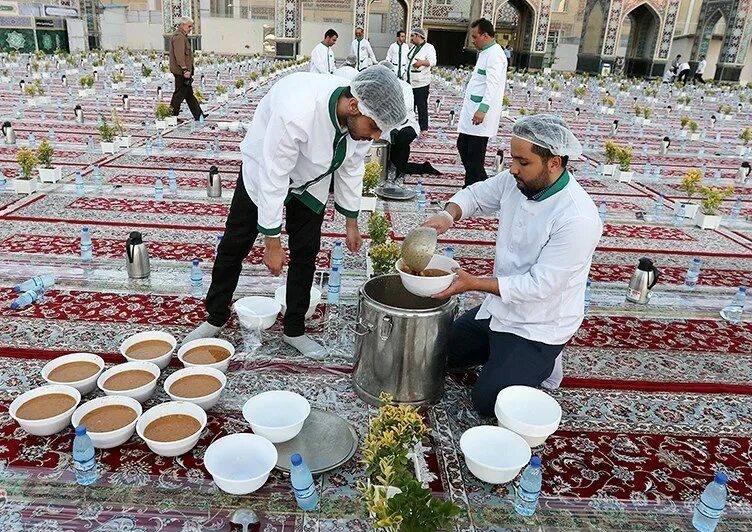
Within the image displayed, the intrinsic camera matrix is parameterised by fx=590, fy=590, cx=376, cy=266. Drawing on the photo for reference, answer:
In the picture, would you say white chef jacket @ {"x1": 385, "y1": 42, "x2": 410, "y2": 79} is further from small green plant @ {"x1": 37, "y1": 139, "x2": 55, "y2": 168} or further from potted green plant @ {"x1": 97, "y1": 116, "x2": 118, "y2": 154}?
small green plant @ {"x1": 37, "y1": 139, "x2": 55, "y2": 168}

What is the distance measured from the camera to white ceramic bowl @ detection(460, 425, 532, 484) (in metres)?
1.60

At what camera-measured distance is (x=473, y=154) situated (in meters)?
4.23

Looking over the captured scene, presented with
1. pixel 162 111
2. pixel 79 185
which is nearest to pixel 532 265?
pixel 79 185

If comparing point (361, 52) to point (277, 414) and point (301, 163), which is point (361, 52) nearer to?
point (301, 163)

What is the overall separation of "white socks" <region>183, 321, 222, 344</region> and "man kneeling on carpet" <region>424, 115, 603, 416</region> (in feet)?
3.06

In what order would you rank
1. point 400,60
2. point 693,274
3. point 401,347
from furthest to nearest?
point 400,60, point 693,274, point 401,347

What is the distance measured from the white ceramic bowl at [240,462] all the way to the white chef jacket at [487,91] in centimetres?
301

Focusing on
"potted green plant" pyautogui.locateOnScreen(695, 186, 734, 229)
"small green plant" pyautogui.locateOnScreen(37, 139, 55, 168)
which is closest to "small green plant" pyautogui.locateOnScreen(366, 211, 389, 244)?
"potted green plant" pyautogui.locateOnScreen(695, 186, 734, 229)

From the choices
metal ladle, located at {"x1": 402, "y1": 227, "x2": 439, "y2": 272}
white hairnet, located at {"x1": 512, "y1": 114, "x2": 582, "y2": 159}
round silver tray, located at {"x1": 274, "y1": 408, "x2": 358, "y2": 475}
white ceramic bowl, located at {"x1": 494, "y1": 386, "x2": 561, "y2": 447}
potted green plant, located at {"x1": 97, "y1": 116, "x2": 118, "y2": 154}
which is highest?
white hairnet, located at {"x1": 512, "y1": 114, "x2": 582, "y2": 159}

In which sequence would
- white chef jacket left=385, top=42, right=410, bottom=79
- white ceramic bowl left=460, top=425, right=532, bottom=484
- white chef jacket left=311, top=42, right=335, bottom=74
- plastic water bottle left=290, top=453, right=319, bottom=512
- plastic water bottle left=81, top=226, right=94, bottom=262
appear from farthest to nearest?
white chef jacket left=311, top=42, right=335, bottom=74
white chef jacket left=385, top=42, right=410, bottom=79
plastic water bottle left=81, top=226, right=94, bottom=262
white ceramic bowl left=460, top=425, right=532, bottom=484
plastic water bottle left=290, top=453, right=319, bottom=512

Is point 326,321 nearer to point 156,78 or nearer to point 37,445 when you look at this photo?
point 37,445

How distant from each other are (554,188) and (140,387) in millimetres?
1421

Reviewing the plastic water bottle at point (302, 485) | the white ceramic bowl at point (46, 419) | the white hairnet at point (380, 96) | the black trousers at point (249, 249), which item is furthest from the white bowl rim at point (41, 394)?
the white hairnet at point (380, 96)

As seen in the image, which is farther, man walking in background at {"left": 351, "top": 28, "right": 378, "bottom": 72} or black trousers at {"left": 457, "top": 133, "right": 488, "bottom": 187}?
man walking in background at {"left": 351, "top": 28, "right": 378, "bottom": 72}
